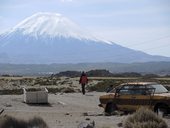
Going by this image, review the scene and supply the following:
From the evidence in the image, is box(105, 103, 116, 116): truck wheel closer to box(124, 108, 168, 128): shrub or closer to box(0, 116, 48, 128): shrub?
box(124, 108, 168, 128): shrub

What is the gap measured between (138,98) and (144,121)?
19.6 ft

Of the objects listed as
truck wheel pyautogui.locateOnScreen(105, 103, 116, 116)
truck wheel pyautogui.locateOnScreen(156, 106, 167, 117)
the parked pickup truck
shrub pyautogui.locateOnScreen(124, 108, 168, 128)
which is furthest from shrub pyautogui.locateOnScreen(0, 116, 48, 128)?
truck wheel pyautogui.locateOnScreen(105, 103, 116, 116)

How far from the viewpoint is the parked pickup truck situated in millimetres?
22453

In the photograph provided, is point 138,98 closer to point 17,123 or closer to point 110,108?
point 110,108

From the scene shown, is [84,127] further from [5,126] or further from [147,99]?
[147,99]

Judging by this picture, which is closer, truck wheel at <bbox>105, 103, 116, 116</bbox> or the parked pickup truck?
the parked pickup truck

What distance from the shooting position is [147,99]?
22875 millimetres

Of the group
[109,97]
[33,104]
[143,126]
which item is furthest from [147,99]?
[33,104]

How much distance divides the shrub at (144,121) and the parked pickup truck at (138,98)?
411cm

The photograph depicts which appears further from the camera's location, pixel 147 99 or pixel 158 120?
pixel 147 99

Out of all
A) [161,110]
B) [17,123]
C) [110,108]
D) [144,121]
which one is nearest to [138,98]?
[161,110]

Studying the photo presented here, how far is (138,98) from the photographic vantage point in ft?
76.5

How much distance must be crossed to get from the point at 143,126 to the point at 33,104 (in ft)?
58.8

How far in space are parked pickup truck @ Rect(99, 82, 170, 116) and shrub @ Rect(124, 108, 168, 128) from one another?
4115 millimetres
